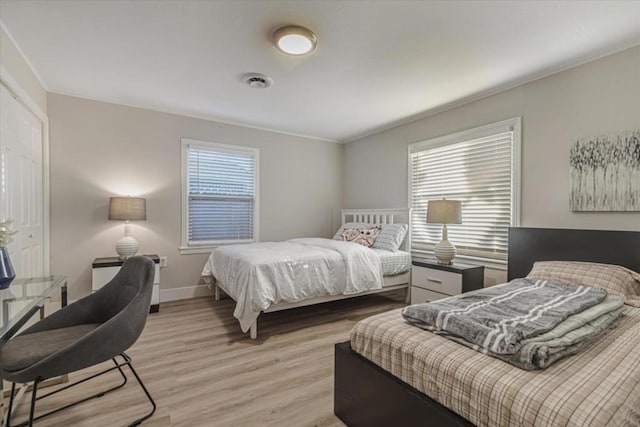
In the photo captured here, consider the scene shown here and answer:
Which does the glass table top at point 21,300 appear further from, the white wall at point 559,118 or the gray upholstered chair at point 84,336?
the white wall at point 559,118

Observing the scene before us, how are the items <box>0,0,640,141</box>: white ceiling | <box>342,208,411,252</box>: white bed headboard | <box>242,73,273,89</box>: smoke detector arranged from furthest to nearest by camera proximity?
<box>342,208,411,252</box>: white bed headboard < <box>242,73,273,89</box>: smoke detector < <box>0,0,640,141</box>: white ceiling

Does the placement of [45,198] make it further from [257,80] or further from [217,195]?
[257,80]

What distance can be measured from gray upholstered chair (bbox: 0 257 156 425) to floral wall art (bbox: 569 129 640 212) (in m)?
3.32

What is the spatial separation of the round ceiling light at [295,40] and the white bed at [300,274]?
180 cm

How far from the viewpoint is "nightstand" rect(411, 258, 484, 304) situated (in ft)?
9.43

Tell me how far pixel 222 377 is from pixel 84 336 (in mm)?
968

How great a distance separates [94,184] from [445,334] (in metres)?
3.93

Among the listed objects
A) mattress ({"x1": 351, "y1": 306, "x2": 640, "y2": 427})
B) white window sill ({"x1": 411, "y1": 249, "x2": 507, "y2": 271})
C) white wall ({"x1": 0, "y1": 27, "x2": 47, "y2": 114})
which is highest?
white wall ({"x1": 0, "y1": 27, "x2": 47, "y2": 114})

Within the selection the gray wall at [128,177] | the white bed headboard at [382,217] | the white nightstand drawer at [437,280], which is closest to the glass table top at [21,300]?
the gray wall at [128,177]

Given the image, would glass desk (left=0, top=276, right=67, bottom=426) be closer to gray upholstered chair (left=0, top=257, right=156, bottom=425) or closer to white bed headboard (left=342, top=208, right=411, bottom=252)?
gray upholstered chair (left=0, top=257, right=156, bottom=425)

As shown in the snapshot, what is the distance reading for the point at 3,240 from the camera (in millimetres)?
1636

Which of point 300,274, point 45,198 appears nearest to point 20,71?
point 45,198

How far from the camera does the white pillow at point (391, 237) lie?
3.78 metres

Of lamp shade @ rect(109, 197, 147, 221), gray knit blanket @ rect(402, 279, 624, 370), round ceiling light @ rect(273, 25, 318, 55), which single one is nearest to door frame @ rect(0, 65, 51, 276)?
lamp shade @ rect(109, 197, 147, 221)
